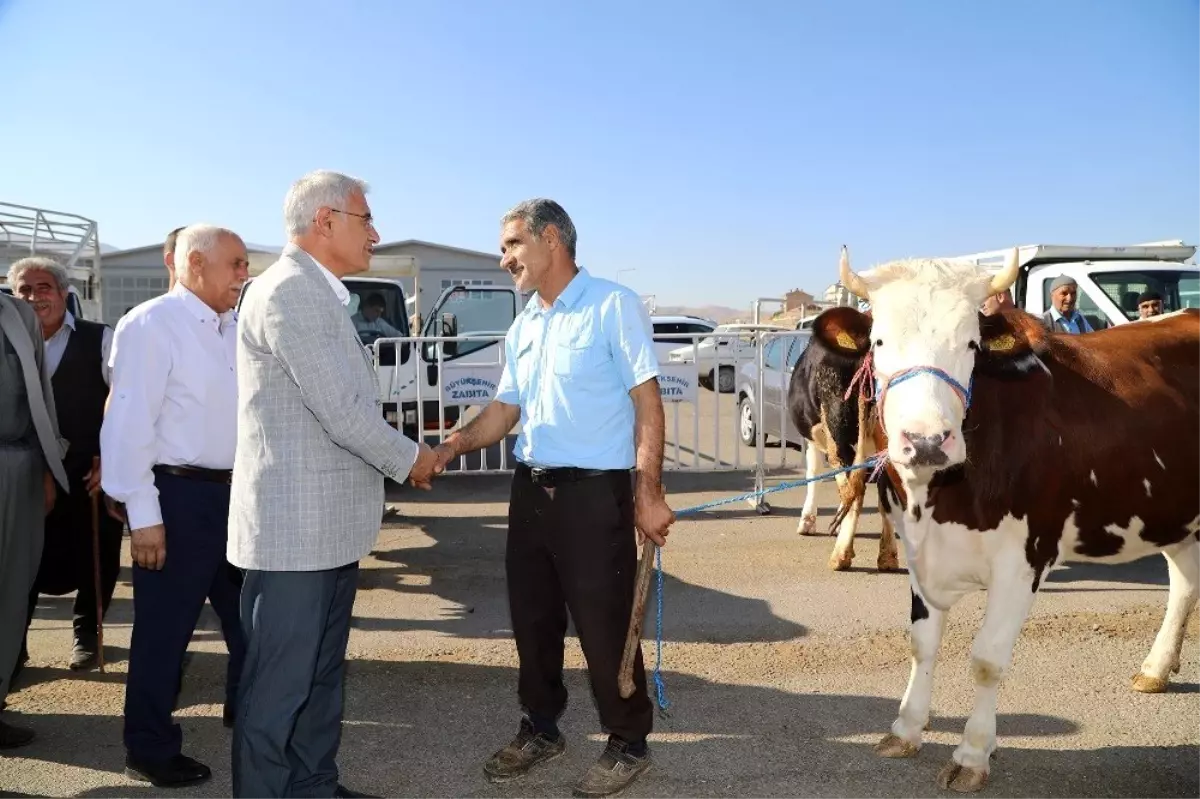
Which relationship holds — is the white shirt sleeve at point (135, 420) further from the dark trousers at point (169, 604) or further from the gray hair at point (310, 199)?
the gray hair at point (310, 199)

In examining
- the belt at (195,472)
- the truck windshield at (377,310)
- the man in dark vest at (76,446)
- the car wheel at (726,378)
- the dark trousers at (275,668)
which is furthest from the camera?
the car wheel at (726,378)

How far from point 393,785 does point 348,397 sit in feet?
5.67

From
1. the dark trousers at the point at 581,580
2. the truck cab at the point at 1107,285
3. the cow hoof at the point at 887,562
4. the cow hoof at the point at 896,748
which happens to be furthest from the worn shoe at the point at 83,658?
the truck cab at the point at 1107,285

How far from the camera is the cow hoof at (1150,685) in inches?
173

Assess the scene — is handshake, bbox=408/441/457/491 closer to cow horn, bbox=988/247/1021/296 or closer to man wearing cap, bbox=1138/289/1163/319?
cow horn, bbox=988/247/1021/296

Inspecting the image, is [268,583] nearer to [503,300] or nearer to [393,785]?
[393,785]

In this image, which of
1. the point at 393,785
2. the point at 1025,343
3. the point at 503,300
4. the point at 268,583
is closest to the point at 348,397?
the point at 268,583

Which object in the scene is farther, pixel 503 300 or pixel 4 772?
pixel 503 300

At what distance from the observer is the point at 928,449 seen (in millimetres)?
3066

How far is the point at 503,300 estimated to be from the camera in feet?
44.9

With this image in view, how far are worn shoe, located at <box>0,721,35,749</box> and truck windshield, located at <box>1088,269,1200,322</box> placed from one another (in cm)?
924

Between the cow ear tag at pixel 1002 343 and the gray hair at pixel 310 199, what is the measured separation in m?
2.57

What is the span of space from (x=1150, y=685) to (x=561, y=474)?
10.5 ft

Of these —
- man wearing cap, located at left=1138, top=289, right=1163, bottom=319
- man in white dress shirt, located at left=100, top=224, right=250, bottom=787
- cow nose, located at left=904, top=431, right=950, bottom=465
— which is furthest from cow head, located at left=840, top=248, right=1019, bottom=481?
man wearing cap, located at left=1138, top=289, right=1163, bottom=319
